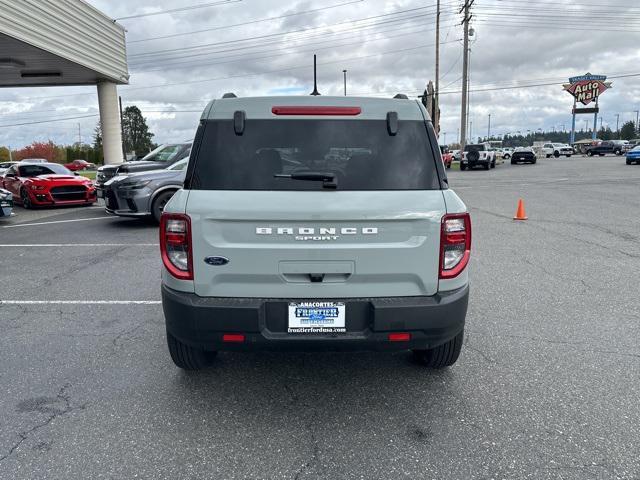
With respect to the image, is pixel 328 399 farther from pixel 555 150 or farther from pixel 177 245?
pixel 555 150

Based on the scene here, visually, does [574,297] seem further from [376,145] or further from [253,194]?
[253,194]

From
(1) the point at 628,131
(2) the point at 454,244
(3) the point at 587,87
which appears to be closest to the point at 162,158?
(2) the point at 454,244

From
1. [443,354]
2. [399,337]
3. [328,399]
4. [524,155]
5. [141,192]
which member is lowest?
[328,399]

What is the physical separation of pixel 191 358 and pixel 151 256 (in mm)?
4786

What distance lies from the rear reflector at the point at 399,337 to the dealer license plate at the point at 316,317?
0.29m

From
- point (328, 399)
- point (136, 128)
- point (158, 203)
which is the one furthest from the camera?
point (136, 128)

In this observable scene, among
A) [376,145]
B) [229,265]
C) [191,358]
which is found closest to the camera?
[229,265]

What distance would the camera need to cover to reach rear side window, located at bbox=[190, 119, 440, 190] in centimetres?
305

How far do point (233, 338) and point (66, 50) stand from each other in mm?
17918

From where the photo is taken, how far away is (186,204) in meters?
2.97

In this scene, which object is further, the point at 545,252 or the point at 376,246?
the point at 545,252

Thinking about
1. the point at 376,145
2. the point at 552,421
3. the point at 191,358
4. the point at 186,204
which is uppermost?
the point at 376,145

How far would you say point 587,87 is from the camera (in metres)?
77.0

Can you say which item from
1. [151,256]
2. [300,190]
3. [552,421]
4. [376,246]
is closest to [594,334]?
[552,421]
